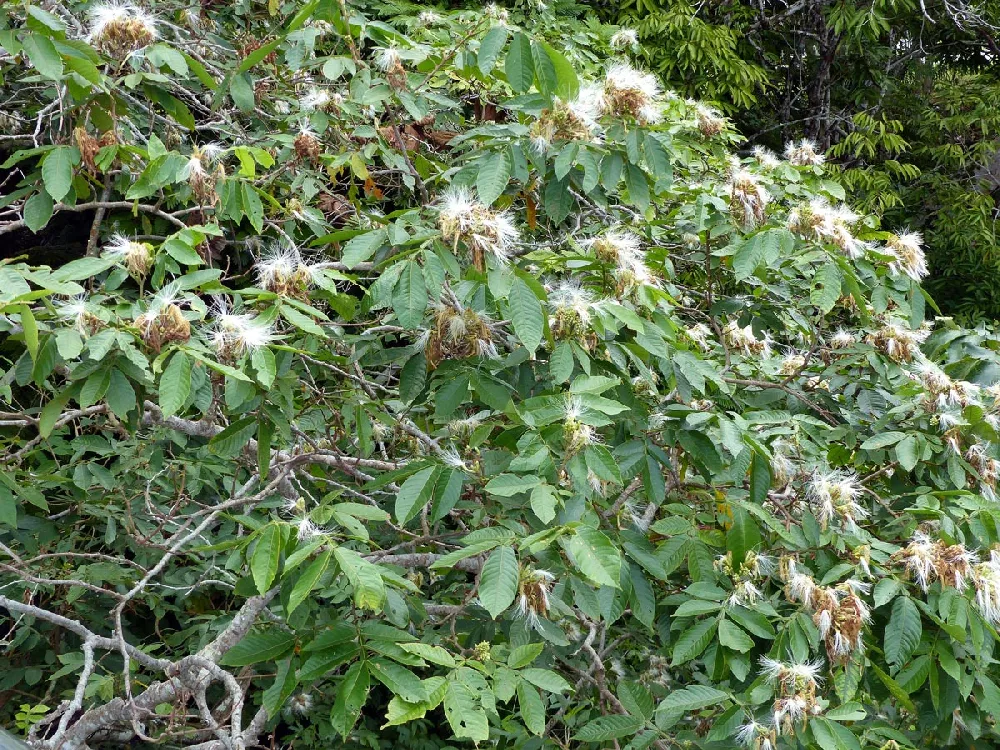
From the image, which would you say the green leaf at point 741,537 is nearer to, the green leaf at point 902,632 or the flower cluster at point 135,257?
the green leaf at point 902,632

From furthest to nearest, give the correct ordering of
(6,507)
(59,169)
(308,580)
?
(59,169)
(6,507)
(308,580)

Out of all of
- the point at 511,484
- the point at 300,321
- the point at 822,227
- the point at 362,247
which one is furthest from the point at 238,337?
the point at 822,227

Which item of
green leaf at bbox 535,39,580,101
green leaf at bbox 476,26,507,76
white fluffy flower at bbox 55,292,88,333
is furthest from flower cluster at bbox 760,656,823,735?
white fluffy flower at bbox 55,292,88,333

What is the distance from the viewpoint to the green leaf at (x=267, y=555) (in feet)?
5.40

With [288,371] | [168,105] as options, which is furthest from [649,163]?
[168,105]

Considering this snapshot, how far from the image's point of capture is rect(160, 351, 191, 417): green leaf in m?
1.64

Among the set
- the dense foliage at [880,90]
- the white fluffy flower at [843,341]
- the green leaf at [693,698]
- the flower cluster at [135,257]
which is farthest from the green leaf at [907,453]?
the dense foliage at [880,90]

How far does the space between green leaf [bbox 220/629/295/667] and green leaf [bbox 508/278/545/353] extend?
29.2 inches

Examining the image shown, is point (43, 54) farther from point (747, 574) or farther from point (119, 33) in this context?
point (747, 574)

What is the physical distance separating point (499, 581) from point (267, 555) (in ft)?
1.33

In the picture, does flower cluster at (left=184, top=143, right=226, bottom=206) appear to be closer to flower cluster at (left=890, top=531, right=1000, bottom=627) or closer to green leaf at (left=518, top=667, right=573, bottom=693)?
green leaf at (left=518, top=667, right=573, bottom=693)

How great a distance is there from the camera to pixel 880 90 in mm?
8023

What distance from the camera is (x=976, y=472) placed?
7.72ft

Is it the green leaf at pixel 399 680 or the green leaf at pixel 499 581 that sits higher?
the green leaf at pixel 499 581
